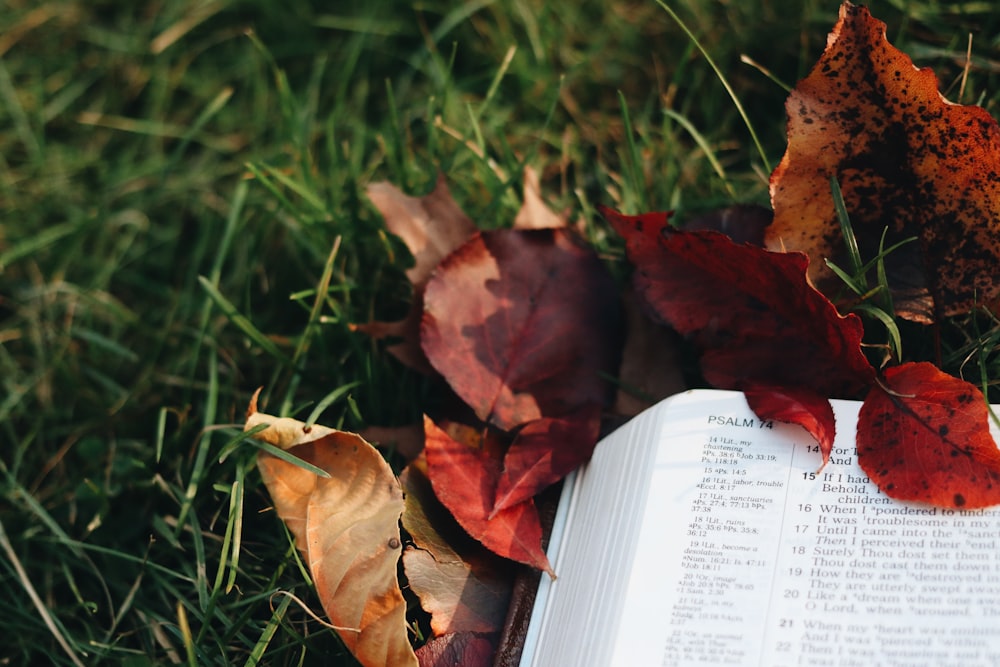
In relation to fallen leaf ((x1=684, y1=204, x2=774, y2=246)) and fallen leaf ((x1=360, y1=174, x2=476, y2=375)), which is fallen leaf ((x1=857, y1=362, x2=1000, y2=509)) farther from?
fallen leaf ((x1=360, y1=174, x2=476, y2=375))

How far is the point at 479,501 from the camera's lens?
0.93 metres

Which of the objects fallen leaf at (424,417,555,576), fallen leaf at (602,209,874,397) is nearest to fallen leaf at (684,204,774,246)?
fallen leaf at (602,209,874,397)

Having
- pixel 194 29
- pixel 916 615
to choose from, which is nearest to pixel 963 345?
pixel 916 615

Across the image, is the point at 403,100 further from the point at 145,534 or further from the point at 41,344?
the point at 145,534

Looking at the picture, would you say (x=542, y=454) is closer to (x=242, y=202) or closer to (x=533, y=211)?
(x=533, y=211)

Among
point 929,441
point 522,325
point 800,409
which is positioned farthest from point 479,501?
point 929,441

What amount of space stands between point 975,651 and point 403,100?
1.11 meters

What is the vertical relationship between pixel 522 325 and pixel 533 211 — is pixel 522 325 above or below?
below

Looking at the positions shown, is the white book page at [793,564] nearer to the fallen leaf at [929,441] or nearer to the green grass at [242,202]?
the fallen leaf at [929,441]

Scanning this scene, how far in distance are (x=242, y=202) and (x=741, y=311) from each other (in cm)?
71

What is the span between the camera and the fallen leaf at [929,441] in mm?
787

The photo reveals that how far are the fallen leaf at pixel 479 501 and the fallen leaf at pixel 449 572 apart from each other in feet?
0.12

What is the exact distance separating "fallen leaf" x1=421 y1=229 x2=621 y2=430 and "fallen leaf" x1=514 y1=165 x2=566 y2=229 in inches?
3.2

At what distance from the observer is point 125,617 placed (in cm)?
106
